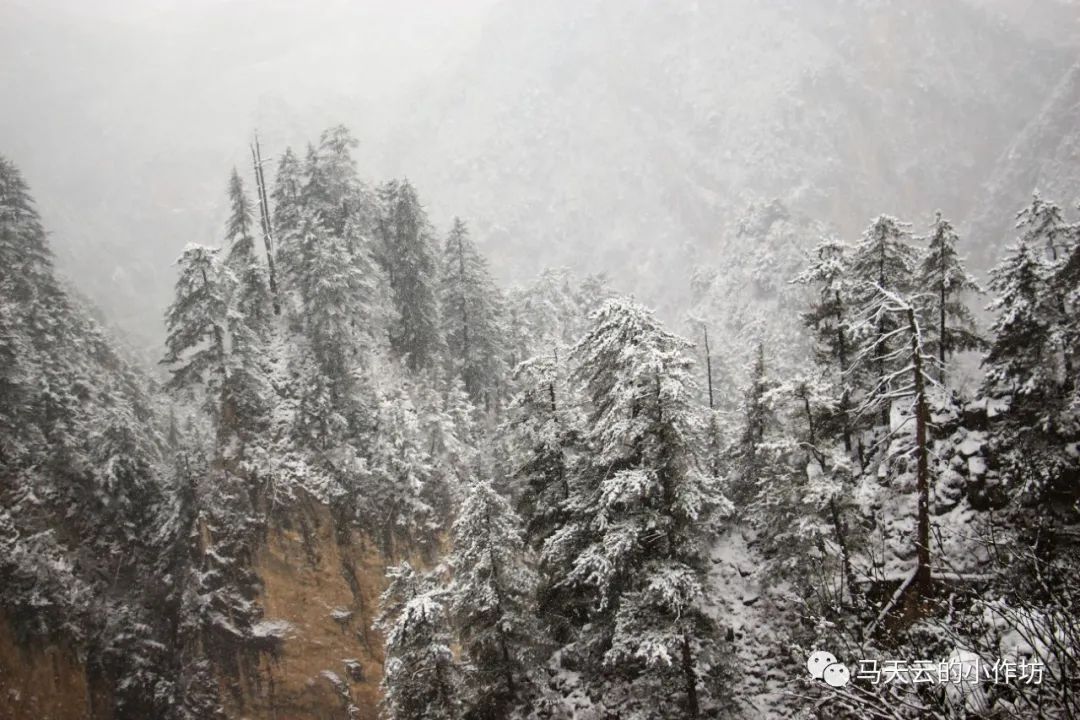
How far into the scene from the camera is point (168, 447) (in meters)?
36.6

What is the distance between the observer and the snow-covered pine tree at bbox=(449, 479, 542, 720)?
16078 millimetres

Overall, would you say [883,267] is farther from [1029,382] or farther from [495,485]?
[495,485]

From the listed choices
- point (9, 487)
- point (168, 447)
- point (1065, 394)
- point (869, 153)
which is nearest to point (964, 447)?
point (1065, 394)

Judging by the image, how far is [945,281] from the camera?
24156 mm

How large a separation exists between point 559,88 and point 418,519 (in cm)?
11536

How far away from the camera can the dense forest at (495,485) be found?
45.0 feet

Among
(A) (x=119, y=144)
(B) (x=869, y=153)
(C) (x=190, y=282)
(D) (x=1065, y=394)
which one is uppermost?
(A) (x=119, y=144)

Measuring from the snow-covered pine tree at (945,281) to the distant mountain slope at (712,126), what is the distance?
65.5 meters

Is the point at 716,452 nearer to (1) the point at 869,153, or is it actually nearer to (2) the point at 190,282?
(2) the point at 190,282

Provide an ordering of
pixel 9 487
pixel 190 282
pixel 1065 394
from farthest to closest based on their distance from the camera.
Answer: pixel 190 282
pixel 9 487
pixel 1065 394

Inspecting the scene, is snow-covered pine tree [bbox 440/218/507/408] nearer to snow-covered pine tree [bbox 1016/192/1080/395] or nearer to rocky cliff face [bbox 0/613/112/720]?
rocky cliff face [bbox 0/613/112/720]

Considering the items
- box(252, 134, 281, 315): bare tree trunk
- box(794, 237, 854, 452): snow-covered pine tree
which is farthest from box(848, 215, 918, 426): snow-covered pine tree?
box(252, 134, 281, 315): bare tree trunk

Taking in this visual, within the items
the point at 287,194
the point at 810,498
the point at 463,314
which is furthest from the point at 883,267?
the point at 287,194

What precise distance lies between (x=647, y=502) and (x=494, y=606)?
17.3 feet
